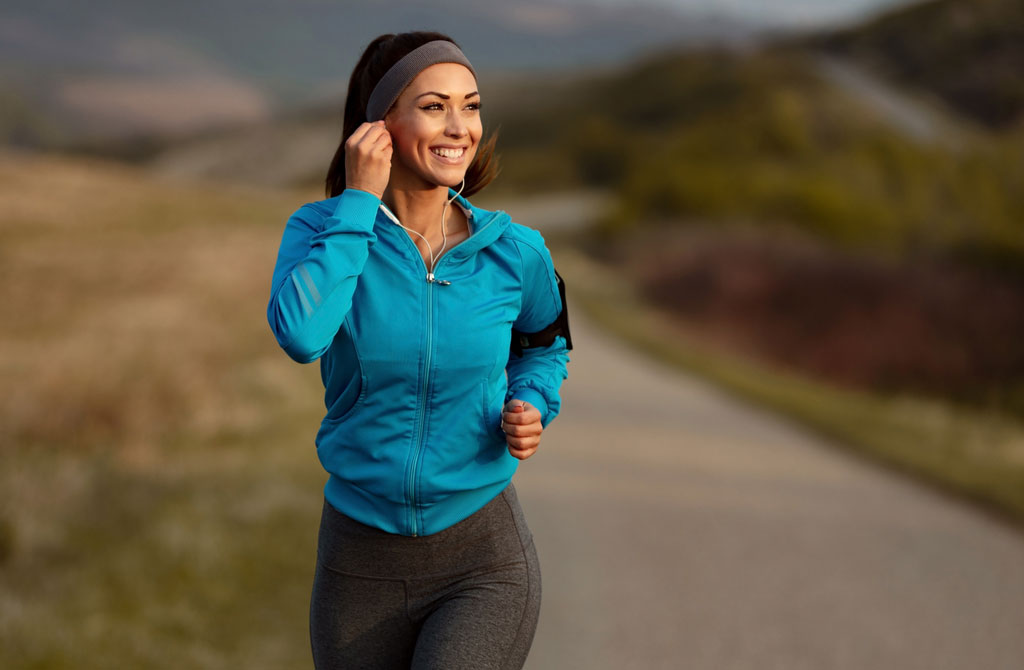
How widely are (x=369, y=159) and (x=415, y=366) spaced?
1.32 ft

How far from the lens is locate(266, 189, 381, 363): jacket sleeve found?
185 centimetres

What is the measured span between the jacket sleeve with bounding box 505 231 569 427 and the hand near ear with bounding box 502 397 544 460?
73 mm

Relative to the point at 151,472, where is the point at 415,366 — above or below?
above

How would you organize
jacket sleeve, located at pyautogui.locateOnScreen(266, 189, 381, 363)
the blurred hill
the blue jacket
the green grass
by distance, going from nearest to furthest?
1. jacket sleeve, located at pyautogui.locateOnScreen(266, 189, 381, 363)
2. the blue jacket
3. the green grass
4. the blurred hill

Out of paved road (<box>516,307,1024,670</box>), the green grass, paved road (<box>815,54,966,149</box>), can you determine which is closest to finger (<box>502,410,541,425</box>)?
paved road (<box>516,307,1024,670</box>)

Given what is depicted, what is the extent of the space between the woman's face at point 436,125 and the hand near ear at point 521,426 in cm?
46

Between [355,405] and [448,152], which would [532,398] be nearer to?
[355,405]

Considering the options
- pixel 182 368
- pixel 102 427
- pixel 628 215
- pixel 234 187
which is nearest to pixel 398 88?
pixel 102 427

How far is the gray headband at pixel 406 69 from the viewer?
2020mm

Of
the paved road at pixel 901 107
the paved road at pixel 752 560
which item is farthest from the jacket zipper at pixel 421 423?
the paved road at pixel 901 107

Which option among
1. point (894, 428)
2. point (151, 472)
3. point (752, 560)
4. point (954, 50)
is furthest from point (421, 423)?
point (954, 50)

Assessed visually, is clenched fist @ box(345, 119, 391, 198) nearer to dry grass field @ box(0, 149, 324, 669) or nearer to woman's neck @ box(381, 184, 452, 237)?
woman's neck @ box(381, 184, 452, 237)

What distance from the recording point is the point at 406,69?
6.64 ft

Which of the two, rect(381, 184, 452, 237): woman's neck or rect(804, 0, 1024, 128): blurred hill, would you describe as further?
rect(804, 0, 1024, 128): blurred hill
